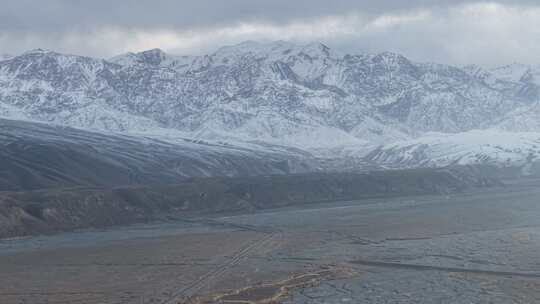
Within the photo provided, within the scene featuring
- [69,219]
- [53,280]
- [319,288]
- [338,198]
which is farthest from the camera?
[338,198]

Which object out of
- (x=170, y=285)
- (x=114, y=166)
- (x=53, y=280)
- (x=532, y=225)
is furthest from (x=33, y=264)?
(x=114, y=166)

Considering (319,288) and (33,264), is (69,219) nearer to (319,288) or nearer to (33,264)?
(33,264)

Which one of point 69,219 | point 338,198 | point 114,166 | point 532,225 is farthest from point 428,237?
point 114,166

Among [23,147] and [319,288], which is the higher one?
[23,147]

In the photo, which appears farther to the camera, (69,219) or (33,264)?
(69,219)

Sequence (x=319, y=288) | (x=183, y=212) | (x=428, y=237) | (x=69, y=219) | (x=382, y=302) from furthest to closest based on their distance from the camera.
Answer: (x=183, y=212) → (x=69, y=219) → (x=428, y=237) → (x=319, y=288) → (x=382, y=302)

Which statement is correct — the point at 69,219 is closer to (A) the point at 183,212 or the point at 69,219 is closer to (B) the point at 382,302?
(A) the point at 183,212
